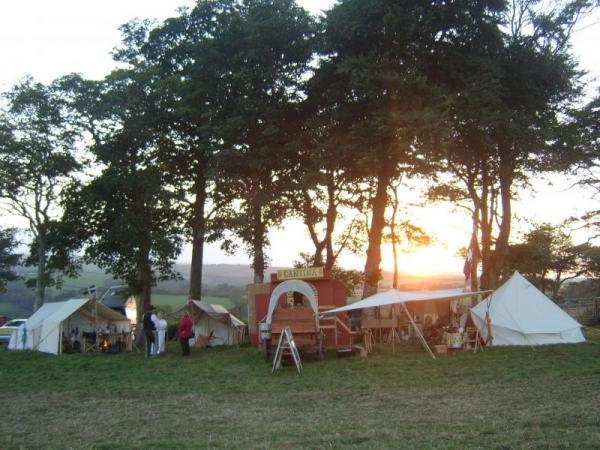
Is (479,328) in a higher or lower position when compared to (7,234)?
lower

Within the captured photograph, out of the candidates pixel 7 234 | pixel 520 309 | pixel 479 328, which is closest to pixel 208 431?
pixel 479 328

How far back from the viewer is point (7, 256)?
1698 inches

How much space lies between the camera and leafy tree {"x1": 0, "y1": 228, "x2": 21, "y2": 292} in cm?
4294

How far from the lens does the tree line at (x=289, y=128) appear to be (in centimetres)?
2109

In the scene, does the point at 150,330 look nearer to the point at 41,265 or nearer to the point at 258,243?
the point at 258,243

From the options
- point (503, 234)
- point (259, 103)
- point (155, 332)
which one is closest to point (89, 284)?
point (259, 103)

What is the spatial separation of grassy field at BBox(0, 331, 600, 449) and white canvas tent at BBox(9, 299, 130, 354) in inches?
177

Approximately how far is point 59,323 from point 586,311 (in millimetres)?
25806

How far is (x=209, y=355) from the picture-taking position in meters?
19.3

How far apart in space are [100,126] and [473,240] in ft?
53.4

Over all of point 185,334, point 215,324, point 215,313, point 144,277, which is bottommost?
point 185,334

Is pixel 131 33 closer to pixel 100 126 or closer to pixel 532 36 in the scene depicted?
pixel 100 126

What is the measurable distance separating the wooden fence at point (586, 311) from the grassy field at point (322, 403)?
52.0 ft

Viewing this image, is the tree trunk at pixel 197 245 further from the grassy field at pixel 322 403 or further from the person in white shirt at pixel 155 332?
the grassy field at pixel 322 403
